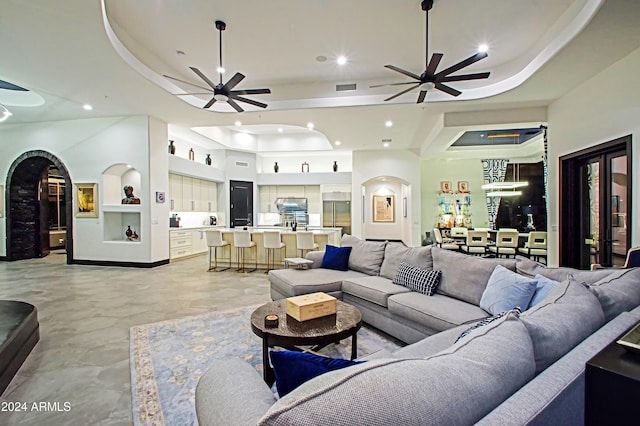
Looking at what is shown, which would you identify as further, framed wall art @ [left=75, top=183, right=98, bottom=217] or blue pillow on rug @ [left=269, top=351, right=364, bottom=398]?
framed wall art @ [left=75, top=183, right=98, bottom=217]

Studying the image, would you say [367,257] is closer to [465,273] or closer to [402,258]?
[402,258]

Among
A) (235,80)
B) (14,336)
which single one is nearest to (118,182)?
(235,80)

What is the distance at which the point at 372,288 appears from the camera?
10.8 feet

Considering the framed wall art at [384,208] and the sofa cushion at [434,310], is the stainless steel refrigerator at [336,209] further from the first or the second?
the sofa cushion at [434,310]

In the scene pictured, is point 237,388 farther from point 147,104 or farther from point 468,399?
point 147,104

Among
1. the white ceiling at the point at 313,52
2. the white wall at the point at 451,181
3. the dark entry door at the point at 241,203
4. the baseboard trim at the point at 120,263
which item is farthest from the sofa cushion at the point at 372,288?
the white wall at the point at 451,181

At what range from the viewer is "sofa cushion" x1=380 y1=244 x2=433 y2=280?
11.1 feet

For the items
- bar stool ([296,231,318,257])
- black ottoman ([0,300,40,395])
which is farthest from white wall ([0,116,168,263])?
black ottoman ([0,300,40,395])

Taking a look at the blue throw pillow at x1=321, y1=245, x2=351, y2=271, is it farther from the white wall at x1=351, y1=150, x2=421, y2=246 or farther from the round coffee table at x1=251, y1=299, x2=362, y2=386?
the white wall at x1=351, y1=150, x2=421, y2=246

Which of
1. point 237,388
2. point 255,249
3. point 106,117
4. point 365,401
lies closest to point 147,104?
point 106,117

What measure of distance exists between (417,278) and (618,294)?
5.67 ft

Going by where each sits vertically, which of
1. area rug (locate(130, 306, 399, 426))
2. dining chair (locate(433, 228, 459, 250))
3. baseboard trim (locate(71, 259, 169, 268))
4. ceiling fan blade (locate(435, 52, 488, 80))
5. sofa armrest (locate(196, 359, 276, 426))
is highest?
ceiling fan blade (locate(435, 52, 488, 80))

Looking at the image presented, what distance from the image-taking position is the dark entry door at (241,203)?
34.8 feet

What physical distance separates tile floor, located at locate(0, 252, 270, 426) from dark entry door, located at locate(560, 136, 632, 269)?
16.1ft
